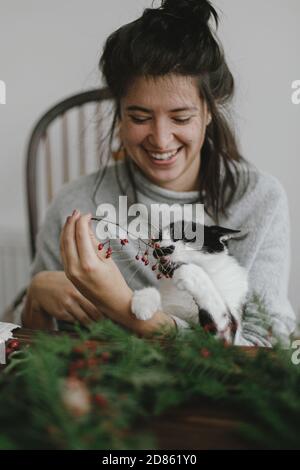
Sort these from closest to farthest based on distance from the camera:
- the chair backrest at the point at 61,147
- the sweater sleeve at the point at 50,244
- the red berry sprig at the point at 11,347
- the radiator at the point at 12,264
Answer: the red berry sprig at the point at 11,347, the sweater sleeve at the point at 50,244, the chair backrest at the point at 61,147, the radiator at the point at 12,264

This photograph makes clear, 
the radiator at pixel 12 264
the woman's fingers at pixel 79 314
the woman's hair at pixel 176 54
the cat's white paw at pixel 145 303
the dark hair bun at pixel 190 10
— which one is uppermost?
the dark hair bun at pixel 190 10

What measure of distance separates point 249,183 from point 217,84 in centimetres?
17

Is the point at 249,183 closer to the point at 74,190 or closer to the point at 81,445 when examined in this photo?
the point at 74,190

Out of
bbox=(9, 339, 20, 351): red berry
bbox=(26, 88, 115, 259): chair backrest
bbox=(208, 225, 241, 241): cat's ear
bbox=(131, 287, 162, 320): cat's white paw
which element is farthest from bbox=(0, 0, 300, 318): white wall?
bbox=(9, 339, 20, 351): red berry

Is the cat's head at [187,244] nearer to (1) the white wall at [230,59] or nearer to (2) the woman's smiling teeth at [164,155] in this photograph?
(2) the woman's smiling teeth at [164,155]

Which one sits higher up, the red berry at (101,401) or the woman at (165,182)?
the woman at (165,182)

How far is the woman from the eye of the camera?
0.52 m

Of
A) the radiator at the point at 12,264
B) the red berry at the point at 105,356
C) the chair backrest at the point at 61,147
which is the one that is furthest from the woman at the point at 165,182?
the radiator at the point at 12,264

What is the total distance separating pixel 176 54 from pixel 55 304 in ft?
1.09

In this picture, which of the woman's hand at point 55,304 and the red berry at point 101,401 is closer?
the red berry at point 101,401

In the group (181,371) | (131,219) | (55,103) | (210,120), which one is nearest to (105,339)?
(181,371)

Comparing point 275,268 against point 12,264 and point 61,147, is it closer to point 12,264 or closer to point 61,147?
point 61,147

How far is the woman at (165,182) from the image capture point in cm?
52

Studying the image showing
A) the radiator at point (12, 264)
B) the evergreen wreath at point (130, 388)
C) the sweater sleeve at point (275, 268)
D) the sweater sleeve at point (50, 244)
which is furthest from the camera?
the radiator at point (12, 264)
